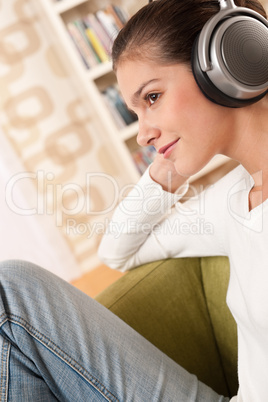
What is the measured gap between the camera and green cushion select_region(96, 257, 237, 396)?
1091 mm

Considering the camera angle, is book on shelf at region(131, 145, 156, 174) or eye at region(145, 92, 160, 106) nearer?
eye at region(145, 92, 160, 106)

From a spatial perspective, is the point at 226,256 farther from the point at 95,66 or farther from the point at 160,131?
the point at 95,66

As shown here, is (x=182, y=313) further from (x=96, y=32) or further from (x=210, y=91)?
(x=96, y=32)

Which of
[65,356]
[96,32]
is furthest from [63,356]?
[96,32]

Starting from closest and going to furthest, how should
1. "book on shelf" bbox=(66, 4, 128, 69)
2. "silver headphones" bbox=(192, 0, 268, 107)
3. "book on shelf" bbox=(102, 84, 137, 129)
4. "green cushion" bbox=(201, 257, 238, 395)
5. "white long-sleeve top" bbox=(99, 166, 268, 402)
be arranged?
"silver headphones" bbox=(192, 0, 268, 107)
"white long-sleeve top" bbox=(99, 166, 268, 402)
"green cushion" bbox=(201, 257, 238, 395)
"book on shelf" bbox=(66, 4, 128, 69)
"book on shelf" bbox=(102, 84, 137, 129)

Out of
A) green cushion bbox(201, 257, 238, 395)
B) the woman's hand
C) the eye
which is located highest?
the eye

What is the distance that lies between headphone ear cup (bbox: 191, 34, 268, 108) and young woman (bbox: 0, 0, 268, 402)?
0.10ft

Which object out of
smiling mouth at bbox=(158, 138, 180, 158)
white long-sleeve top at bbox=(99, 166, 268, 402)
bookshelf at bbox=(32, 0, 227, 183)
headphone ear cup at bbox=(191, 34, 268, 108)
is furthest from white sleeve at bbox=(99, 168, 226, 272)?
Result: bookshelf at bbox=(32, 0, 227, 183)

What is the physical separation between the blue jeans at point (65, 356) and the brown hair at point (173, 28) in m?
0.49

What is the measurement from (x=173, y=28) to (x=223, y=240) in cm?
47

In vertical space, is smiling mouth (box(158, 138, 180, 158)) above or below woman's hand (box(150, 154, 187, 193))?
above

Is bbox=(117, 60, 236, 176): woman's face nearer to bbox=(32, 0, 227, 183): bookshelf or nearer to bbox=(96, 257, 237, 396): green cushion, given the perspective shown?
bbox=(96, 257, 237, 396): green cushion

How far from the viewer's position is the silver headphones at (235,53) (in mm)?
759

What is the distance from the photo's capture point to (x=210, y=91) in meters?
0.79
